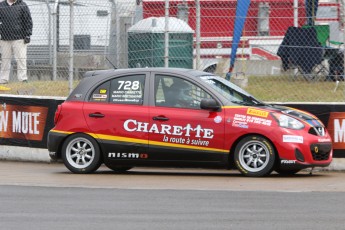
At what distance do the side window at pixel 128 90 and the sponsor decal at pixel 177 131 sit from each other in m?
0.34

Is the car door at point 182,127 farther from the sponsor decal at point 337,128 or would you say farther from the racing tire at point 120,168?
the sponsor decal at point 337,128

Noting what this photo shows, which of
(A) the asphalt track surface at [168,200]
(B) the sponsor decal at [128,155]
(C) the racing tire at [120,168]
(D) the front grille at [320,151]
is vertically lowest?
(A) the asphalt track surface at [168,200]

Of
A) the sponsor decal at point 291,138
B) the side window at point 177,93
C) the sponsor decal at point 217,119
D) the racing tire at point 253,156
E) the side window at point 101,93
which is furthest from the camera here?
the side window at point 101,93

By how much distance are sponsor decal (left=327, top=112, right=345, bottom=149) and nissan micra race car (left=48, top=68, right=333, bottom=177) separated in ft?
2.62

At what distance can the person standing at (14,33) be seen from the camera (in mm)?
17969

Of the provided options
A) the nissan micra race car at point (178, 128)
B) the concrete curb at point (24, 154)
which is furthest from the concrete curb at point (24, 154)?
the nissan micra race car at point (178, 128)

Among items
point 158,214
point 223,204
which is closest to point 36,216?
point 158,214

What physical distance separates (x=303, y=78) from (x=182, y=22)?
2511mm

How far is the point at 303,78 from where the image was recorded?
16.2 metres

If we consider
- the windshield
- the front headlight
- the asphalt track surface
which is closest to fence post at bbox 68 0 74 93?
the asphalt track surface

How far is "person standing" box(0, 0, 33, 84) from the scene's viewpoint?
17969 millimetres

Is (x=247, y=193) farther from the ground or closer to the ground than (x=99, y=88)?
closer to the ground

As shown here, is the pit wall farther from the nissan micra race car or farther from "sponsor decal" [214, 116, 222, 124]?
"sponsor decal" [214, 116, 222, 124]

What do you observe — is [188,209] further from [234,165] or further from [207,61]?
[207,61]
